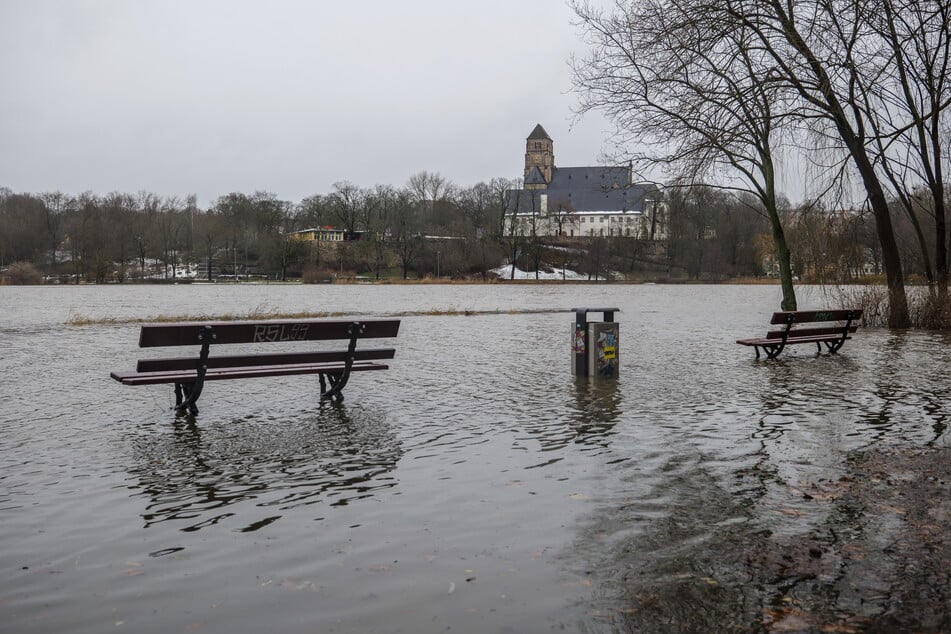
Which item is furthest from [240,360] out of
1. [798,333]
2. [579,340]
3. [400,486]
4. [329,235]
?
[329,235]

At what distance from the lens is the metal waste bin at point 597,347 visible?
39.0 feet

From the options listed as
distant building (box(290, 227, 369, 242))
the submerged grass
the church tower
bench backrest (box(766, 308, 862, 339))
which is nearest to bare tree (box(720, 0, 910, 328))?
bench backrest (box(766, 308, 862, 339))

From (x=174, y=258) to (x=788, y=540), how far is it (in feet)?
353

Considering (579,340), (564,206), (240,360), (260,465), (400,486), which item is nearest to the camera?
(400,486)

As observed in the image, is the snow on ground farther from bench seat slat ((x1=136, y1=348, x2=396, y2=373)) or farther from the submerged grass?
bench seat slat ((x1=136, y1=348, x2=396, y2=373))

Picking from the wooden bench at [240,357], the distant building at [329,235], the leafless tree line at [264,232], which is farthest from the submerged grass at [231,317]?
the distant building at [329,235]

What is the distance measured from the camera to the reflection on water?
223 inches

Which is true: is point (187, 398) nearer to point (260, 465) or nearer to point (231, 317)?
point (260, 465)

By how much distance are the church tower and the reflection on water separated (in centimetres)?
14682

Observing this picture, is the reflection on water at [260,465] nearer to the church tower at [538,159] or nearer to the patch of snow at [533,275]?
the patch of snow at [533,275]

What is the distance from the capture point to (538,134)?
158m

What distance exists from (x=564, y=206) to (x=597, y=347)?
12239cm

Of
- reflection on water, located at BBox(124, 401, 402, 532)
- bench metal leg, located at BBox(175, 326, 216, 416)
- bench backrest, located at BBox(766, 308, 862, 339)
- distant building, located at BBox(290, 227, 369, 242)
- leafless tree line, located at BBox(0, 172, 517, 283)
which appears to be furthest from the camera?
distant building, located at BBox(290, 227, 369, 242)

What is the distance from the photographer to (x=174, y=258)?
10488 cm
